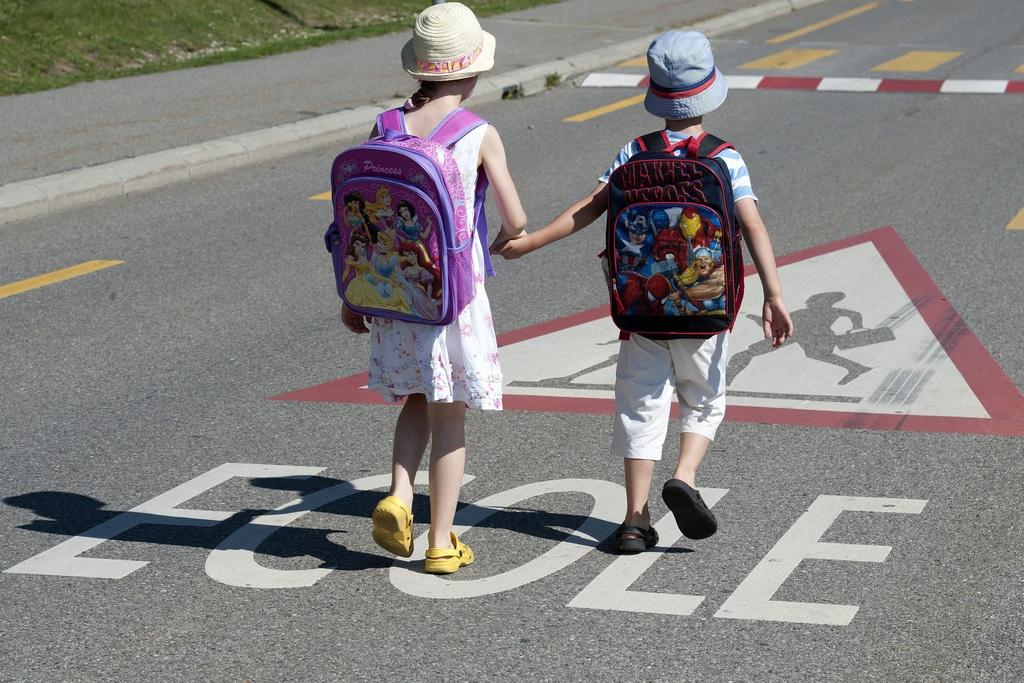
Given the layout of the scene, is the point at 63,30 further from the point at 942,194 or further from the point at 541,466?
the point at 541,466

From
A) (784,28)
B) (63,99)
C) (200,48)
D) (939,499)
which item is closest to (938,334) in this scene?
(939,499)

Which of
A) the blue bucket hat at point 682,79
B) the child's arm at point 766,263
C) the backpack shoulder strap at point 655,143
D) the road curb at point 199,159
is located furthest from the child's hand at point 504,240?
the road curb at point 199,159

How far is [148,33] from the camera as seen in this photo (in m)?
17.4

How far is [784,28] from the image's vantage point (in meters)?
21.7

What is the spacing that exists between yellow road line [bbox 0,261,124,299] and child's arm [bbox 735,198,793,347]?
16.3ft

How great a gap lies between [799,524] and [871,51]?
14.9 meters

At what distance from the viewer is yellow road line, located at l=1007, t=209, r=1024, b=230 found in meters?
9.16

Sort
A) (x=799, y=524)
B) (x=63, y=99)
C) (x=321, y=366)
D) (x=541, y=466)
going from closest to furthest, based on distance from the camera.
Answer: (x=799, y=524)
(x=541, y=466)
(x=321, y=366)
(x=63, y=99)

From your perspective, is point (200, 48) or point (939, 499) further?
point (200, 48)

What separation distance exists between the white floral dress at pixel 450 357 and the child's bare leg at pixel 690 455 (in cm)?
61

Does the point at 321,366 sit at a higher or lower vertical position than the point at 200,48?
lower

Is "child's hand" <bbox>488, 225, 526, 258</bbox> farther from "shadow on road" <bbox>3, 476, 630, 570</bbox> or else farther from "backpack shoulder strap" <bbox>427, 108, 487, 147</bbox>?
"shadow on road" <bbox>3, 476, 630, 570</bbox>

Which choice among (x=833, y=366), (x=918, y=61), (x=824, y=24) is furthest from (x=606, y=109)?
(x=824, y=24)

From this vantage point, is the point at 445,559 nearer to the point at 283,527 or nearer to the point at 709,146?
the point at 283,527
